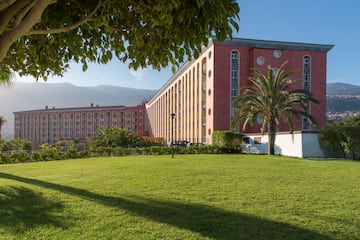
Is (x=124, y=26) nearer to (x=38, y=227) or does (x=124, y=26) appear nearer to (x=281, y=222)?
(x=38, y=227)

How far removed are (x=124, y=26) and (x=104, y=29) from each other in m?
0.34

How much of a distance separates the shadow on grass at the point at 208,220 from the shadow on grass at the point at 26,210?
1114mm

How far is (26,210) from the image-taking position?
6.82 metres

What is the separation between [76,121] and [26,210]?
356 ft

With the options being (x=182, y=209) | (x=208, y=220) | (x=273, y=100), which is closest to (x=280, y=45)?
(x=273, y=100)

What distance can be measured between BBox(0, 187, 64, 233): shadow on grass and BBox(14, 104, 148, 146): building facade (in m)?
91.9

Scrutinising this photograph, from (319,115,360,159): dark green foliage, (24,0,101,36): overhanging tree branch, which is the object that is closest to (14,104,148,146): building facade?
(319,115,360,159): dark green foliage

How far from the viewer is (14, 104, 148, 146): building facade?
346 feet

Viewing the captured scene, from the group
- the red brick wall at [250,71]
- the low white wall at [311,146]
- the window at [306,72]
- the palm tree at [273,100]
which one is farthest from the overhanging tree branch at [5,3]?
the window at [306,72]

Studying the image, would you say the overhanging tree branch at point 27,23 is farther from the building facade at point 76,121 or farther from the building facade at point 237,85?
the building facade at point 76,121

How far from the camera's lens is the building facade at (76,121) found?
105m

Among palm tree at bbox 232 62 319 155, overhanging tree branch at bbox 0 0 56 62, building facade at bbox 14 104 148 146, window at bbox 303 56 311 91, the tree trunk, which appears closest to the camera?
overhanging tree branch at bbox 0 0 56 62

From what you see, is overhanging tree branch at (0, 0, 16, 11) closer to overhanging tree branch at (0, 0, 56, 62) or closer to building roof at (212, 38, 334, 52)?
overhanging tree branch at (0, 0, 56, 62)

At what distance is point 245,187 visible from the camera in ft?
30.0
